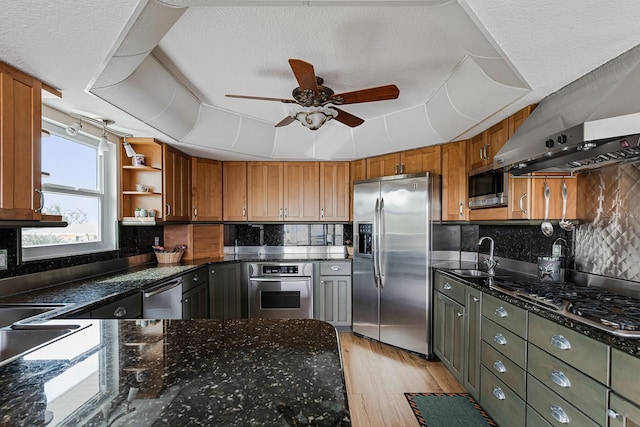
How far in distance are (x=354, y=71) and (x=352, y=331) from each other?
289cm

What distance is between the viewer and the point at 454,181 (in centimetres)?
342

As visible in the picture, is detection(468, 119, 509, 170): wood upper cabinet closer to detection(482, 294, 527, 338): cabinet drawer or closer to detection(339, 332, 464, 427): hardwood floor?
detection(482, 294, 527, 338): cabinet drawer

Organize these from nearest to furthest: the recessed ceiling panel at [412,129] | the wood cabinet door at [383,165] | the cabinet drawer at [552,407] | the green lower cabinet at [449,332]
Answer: the cabinet drawer at [552,407] < the green lower cabinet at [449,332] < the recessed ceiling panel at [412,129] < the wood cabinet door at [383,165]

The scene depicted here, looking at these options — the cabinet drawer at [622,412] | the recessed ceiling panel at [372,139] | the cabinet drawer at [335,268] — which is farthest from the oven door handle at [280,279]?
the cabinet drawer at [622,412]

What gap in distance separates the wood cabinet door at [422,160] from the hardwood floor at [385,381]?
74.6 inches

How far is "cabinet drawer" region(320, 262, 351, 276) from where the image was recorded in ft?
13.4

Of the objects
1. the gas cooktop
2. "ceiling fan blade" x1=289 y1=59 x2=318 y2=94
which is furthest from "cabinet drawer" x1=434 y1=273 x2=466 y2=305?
"ceiling fan blade" x1=289 y1=59 x2=318 y2=94

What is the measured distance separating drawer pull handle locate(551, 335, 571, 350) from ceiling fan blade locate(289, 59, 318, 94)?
5.91ft

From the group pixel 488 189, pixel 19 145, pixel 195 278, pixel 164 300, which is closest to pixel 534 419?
pixel 488 189

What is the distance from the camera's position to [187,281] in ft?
10.8

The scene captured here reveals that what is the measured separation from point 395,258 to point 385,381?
1.20 meters

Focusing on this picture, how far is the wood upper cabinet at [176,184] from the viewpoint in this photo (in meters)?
3.51

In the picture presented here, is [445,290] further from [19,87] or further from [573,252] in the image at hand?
[19,87]

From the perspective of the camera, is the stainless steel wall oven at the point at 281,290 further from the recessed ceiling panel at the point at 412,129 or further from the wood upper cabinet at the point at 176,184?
the recessed ceiling panel at the point at 412,129
